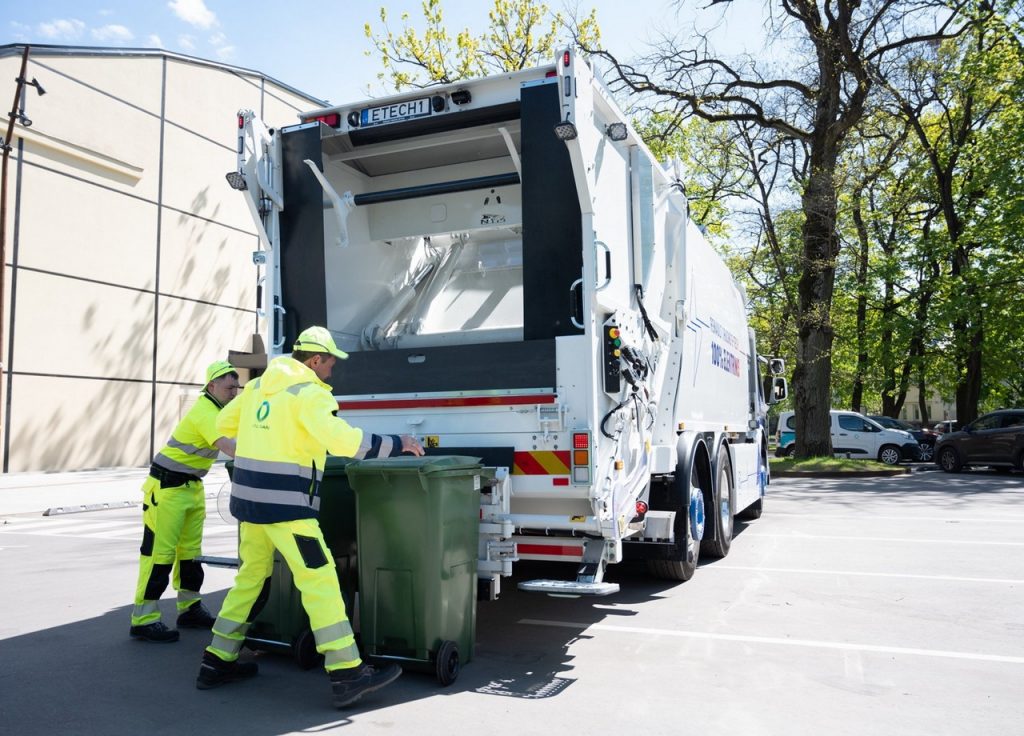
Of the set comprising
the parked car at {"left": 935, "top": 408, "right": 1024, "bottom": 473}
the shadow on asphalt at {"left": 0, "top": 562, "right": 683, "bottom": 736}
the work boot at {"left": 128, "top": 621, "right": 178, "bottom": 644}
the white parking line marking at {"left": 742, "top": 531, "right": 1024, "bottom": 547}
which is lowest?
the shadow on asphalt at {"left": 0, "top": 562, "right": 683, "bottom": 736}

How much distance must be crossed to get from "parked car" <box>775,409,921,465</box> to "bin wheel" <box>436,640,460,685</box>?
19793mm

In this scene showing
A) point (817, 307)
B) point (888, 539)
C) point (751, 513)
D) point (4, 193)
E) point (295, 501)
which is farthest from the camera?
point (817, 307)

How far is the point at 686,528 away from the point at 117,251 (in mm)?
15537

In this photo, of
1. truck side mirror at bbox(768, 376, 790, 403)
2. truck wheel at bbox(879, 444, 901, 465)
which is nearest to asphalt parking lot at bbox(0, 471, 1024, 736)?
truck side mirror at bbox(768, 376, 790, 403)

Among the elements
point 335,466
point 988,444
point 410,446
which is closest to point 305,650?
point 335,466

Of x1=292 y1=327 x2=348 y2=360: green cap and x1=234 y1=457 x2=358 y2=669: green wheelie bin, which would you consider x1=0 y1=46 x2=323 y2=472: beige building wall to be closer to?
x1=234 y1=457 x2=358 y2=669: green wheelie bin

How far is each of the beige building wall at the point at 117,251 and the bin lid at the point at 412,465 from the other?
12.5 meters

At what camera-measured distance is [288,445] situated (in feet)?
13.1

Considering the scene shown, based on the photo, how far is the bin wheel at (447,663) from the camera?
4.09 meters

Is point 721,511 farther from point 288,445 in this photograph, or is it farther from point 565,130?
point 288,445

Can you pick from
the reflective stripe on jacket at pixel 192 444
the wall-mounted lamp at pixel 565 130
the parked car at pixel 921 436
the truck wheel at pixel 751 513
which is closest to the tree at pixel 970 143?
the parked car at pixel 921 436

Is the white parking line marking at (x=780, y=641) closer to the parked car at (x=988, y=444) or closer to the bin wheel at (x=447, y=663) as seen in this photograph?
the bin wheel at (x=447, y=663)

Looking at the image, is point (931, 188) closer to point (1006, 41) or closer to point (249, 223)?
point (1006, 41)

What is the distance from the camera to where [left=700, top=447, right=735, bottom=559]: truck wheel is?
7.05 meters
